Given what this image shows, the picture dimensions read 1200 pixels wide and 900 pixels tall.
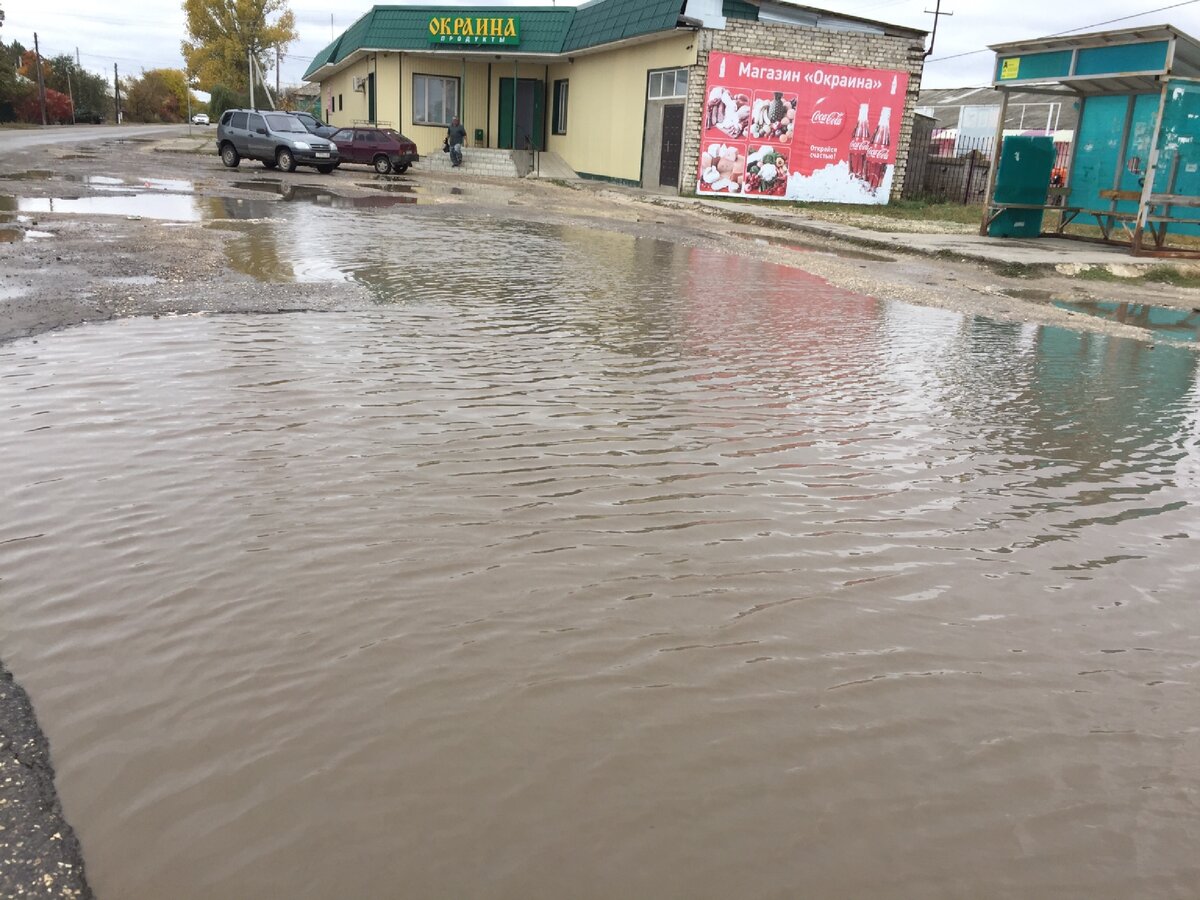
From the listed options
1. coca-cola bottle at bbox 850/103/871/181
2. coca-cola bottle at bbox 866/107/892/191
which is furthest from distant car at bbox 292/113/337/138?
coca-cola bottle at bbox 866/107/892/191

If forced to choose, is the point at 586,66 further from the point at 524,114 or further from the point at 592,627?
the point at 592,627

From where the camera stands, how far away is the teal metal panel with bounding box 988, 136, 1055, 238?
2038 cm

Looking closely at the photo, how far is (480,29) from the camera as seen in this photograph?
36.9m

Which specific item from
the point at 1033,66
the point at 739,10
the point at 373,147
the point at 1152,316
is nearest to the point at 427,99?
the point at 373,147

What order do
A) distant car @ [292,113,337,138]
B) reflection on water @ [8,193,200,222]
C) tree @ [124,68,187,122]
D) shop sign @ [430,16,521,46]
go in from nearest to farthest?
reflection on water @ [8,193,200,222] → distant car @ [292,113,337,138] → shop sign @ [430,16,521,46] → tree @ [124,68,187,122]

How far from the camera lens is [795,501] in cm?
507

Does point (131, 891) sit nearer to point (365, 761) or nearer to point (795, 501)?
point (365, 761)

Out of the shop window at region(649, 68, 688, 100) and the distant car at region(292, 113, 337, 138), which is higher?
the shop window at region(649, 68, 688, 100)

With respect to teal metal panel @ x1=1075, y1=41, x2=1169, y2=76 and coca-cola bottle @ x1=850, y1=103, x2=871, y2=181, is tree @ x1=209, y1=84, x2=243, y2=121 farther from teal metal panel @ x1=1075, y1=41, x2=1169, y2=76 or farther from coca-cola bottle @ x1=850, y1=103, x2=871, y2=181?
teal metal panel @ x1=1075, y1=41, x2=1169, y2=76

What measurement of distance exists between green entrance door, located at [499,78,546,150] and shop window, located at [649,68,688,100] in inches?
453

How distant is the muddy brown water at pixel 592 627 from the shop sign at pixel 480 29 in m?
32.7

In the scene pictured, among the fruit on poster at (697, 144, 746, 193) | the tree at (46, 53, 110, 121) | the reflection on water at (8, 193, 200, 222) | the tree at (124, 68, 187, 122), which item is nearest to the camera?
the reflection on water at (8, 193, 200, 222)

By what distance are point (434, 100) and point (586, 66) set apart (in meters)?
7.86

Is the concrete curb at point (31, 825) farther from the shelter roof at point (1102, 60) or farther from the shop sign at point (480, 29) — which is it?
the shop sign at point (480, 29)
